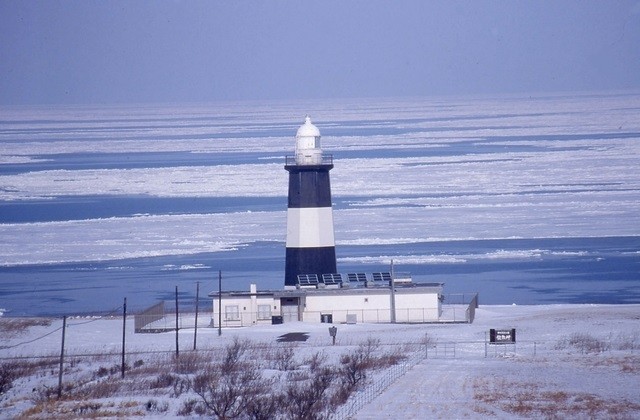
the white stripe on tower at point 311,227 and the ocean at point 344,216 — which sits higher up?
the ocean at point 344,216

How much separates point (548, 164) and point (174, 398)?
48105 mm

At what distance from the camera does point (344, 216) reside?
43.8 meters

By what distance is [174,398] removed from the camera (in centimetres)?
1766

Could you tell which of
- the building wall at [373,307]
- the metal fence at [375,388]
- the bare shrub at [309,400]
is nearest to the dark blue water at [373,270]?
the building wall at [373,307]

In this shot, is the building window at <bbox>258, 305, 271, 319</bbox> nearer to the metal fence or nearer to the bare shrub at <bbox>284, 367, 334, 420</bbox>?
the metal fence

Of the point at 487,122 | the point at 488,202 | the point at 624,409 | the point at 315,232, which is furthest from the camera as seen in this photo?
the point at 487,122

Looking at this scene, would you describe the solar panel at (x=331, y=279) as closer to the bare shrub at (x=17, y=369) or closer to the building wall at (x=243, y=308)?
the building wall at (x=243, y=308)

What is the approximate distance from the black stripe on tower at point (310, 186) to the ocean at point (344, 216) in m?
4.38

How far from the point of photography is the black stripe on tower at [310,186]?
2556cm

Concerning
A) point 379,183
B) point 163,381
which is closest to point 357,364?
point 163,381

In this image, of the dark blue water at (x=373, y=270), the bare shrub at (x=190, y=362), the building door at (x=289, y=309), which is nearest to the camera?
the bare shrub at (x=190, y=362)

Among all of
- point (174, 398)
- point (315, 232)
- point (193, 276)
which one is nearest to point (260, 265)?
point (193, 276)

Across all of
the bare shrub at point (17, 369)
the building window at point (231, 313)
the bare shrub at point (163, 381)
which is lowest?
the bare shrub at point (163, 381)

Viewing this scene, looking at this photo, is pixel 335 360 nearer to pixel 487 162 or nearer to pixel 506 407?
pixel 506 407
